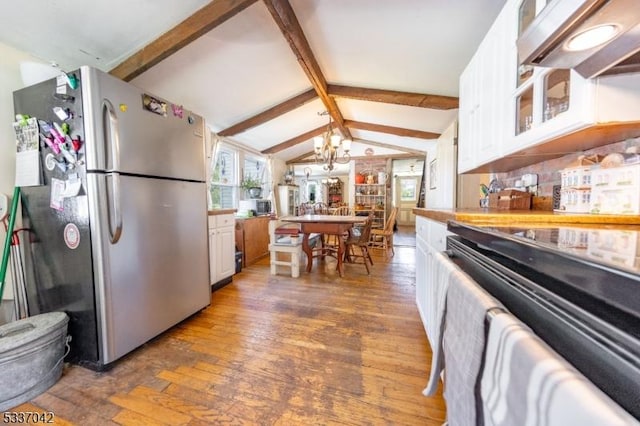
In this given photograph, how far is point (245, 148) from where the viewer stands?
5199 millimetres

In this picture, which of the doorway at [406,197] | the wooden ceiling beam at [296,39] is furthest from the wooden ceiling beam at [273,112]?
the doorway at [406,197]

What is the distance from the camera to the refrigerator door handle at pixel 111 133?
4.93 feet

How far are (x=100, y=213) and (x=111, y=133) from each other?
493 mm

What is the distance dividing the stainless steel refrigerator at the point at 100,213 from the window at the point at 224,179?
2.46m

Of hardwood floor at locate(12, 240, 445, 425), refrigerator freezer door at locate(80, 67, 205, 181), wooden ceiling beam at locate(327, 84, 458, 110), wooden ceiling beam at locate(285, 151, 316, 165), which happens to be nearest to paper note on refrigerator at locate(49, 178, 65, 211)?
refrigerator freezer door at locate(80, 67, 205, 181)

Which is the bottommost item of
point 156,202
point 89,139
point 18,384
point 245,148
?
point 18,384

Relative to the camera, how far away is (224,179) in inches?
183

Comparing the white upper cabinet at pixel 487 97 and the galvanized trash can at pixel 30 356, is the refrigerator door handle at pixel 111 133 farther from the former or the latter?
the white upper cabinet at pixel 487 97

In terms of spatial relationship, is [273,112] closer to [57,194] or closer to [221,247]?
[221,247]

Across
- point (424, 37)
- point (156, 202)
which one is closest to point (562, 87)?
point (424, 37)

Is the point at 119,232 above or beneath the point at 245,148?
beneath

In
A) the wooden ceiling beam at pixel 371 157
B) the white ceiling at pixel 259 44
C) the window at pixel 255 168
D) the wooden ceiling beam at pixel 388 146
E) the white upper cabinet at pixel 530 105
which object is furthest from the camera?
the wooden ceiling beam at pixel 371 157

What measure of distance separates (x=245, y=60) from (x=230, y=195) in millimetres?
2712

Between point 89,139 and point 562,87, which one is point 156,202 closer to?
point 89,139
